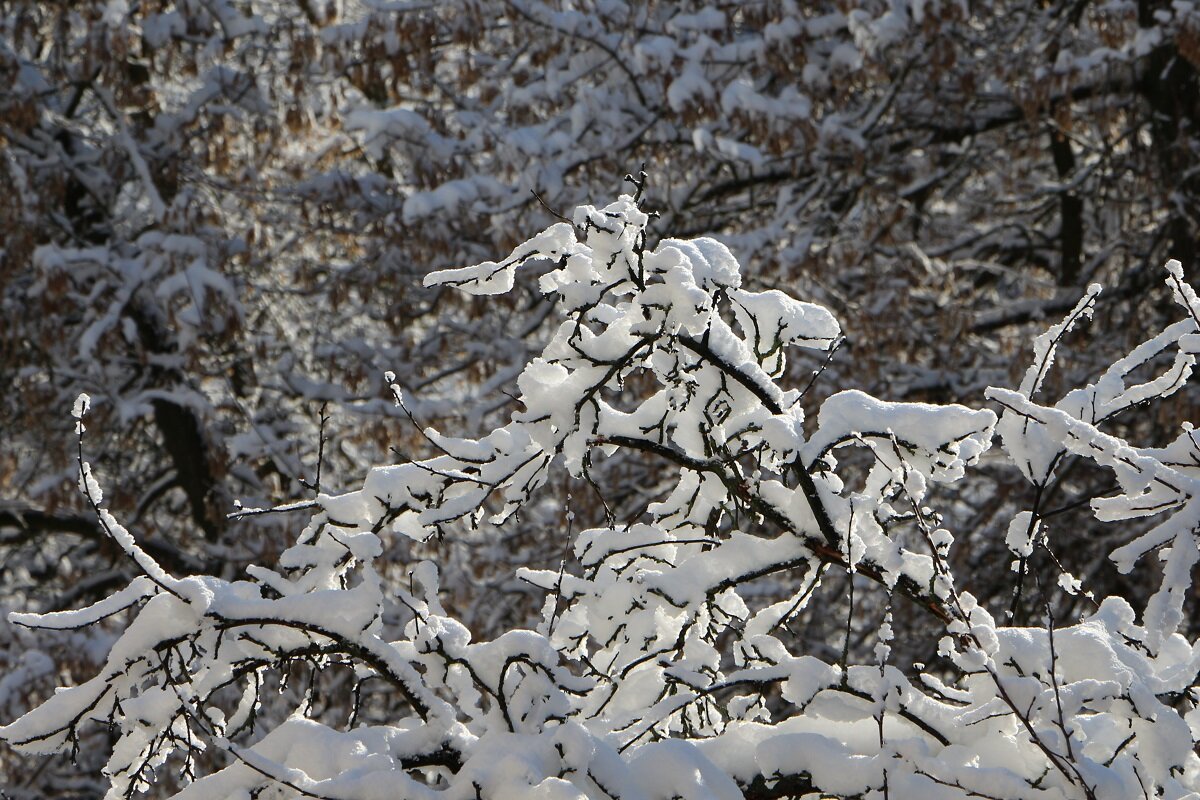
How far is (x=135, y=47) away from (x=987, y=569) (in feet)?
21.4

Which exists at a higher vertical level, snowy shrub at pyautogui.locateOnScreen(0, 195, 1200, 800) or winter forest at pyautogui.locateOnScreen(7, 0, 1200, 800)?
snowy shrub at pyautogui.locateOnScreen(0, 195, 1200, 800)

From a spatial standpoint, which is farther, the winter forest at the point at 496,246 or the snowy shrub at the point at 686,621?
the winter forest at the point at 496,246

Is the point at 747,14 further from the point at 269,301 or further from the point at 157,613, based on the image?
the point at 157,613

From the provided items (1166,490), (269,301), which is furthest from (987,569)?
(1166,490)

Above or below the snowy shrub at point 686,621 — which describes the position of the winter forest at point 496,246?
below

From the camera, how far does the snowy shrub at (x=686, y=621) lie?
6.41ft

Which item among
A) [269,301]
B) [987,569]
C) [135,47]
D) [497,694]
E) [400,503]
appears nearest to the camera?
[497,694]

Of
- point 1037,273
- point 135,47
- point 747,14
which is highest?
point 747,14

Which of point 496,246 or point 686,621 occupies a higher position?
point 686,621

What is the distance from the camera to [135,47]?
886 centimetres

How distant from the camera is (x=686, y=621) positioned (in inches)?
98.7

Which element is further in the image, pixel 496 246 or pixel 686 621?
pixel 496 246

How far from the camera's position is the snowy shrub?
1.95 meters

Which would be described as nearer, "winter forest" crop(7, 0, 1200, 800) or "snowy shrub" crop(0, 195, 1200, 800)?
"snowy shrub" crop(0, 195, 1200, 800)
